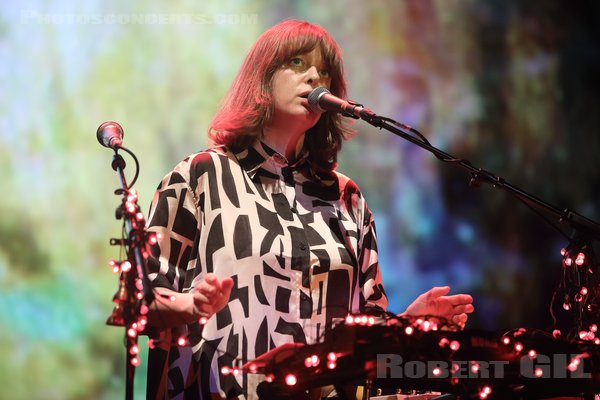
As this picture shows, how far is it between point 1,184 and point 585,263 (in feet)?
8.47

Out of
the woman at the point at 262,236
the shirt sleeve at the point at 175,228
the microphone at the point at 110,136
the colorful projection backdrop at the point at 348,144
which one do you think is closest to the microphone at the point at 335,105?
the woman at the point at 262,236

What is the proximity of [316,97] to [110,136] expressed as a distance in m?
0.72

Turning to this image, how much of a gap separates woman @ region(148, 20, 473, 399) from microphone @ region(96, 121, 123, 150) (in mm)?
364

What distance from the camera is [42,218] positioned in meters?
3.79

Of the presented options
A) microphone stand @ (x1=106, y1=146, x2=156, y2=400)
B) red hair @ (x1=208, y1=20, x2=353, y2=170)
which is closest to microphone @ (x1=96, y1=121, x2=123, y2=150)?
microphone stand @ (x1=106, y1=146, x2=156, y2=400)

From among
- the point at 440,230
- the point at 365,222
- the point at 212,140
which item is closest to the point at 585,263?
the point at 365,222

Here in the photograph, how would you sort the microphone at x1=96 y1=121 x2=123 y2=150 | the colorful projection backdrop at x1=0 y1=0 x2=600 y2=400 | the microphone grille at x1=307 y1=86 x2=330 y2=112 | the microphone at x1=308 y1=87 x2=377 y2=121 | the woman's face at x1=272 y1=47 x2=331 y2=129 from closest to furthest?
the microphone at x1=96 y1=121 x2=123 y2=150 → the microphone at x1=308 y1=87 x2=377 y2=121 → the microphone grille at x1=307 y1=86 x2=330 y2=112 → the woman's face at x1=272 y1=47 x2=331 y2=129 → the colorful projection backdrop at x1=0 y1=0 x2=600 y2=400

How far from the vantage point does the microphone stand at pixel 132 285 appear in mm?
1750

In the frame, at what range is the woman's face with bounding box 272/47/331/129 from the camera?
262cm

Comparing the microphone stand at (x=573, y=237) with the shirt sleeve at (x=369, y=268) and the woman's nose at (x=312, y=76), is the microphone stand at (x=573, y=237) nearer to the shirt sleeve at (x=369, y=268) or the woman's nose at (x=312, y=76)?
the woman's nose at (x=312, y=76)

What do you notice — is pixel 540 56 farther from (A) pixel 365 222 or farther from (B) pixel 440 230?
(A) pixel 365 222

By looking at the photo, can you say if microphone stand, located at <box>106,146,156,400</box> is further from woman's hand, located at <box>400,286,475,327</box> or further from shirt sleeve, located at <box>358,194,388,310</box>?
shirt sleeve, located at <box>358,194,388,310</box>

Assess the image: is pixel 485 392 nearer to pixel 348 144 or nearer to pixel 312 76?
pixel 312 76

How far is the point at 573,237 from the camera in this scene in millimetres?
2277
